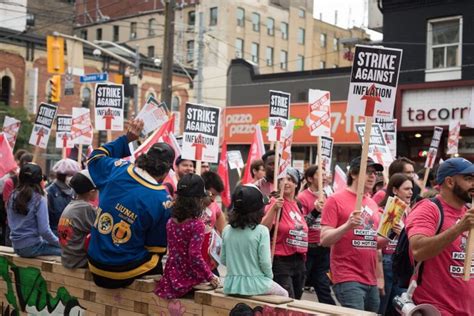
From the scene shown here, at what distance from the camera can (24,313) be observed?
22.2 feet

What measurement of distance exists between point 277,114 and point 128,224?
5347 millimetres

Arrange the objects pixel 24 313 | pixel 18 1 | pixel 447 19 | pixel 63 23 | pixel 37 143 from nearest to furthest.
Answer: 1. pixel 24 313
2. pixel 37 143
3. pixel 447 19
4. pixel 18 1
5. pixel 63 23

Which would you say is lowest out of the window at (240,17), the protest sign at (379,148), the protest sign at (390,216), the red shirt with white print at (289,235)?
the red shirt with white print at (289,235)

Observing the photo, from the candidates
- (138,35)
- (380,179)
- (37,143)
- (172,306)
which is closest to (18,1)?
(138,35)

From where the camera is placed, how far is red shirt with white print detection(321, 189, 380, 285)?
240 inches

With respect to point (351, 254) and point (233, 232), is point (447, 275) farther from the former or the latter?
point (351, 254)

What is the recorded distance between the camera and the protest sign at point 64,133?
1331 centimetres

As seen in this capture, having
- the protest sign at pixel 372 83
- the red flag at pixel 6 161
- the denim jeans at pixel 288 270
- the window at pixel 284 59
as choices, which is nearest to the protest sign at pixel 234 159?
the red flag at pixel 6 161

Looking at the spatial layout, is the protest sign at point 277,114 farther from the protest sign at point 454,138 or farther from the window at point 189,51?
the window at point 189,51

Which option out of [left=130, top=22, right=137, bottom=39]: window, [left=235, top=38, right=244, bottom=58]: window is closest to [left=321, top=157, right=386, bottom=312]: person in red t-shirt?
[left=235, top=38, right=244, bottom=58]: window

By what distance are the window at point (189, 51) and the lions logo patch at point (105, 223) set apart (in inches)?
2076

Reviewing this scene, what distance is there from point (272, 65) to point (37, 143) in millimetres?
51859

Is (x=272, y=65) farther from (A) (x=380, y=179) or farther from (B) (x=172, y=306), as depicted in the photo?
(B) (x=172, y=306)

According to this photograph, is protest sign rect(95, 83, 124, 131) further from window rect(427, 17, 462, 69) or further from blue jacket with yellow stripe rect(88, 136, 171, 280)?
window rect(427, 17, 462, 69)
